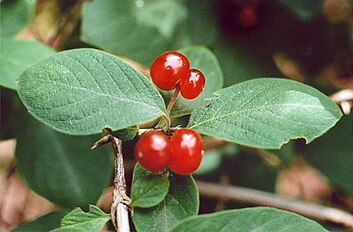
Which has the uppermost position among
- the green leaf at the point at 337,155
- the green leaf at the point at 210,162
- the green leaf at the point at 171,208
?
the green leaf at the point at 171,208

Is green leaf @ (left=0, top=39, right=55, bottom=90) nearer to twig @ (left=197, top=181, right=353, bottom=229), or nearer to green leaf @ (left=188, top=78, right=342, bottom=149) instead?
green leaf @ (left=188, top=78, right=342, bottom=149)

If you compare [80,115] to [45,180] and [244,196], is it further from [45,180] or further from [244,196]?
[244,196]

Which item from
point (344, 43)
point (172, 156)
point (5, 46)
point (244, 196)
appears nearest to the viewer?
point (172, 156)

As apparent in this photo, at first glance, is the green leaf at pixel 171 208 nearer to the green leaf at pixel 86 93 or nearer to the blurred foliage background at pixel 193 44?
the green leaf at pixel 86 93

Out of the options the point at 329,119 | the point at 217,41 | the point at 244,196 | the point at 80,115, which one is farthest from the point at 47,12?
the point at 329,119

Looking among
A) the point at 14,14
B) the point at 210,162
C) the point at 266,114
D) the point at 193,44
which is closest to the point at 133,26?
the point at 193,44

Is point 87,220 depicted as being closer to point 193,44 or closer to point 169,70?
point 169,70

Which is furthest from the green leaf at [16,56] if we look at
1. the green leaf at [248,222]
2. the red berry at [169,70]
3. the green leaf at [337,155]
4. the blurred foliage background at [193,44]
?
the green leaf at [337,155]
